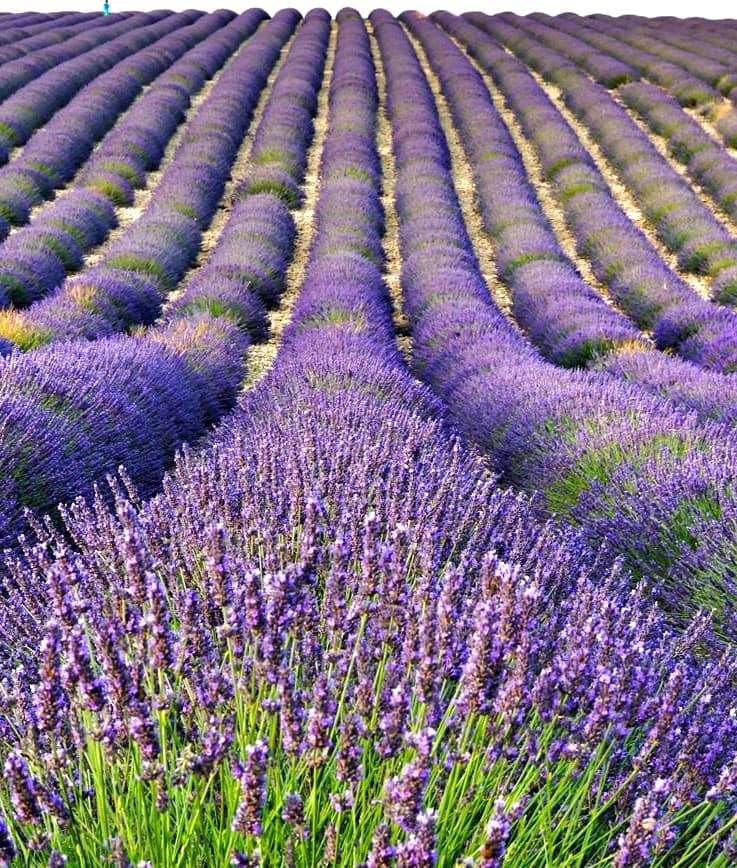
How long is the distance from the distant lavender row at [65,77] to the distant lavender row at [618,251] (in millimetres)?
7528

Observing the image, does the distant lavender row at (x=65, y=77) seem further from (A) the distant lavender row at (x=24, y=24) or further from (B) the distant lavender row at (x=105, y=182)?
(A) the distant lavender row at (x=24, y=24)

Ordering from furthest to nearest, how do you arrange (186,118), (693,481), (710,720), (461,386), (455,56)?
(455,56) < (186,118) < (461,386) < (693,481) < (710,720)

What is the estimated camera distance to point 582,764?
4.91 feet

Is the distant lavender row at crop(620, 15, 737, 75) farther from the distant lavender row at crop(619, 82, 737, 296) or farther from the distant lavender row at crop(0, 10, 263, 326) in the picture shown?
the distant lavender row at crop(0, 10, 263, 326)

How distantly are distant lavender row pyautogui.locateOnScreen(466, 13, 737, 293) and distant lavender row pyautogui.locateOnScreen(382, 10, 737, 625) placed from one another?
319 centimetres

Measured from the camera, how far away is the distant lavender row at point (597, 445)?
2996mm

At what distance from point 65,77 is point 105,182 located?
5.48 m

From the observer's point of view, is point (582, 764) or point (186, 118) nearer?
point (582, 764)

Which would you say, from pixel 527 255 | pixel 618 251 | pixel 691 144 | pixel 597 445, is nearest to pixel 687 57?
pixel 691 144

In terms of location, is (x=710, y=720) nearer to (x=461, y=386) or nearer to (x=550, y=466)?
(x=550, y=466)

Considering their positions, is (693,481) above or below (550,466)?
above

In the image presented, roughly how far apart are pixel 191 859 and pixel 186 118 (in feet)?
51.5

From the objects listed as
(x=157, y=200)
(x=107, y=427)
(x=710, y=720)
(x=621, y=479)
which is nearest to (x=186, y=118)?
(x=157, y=200)

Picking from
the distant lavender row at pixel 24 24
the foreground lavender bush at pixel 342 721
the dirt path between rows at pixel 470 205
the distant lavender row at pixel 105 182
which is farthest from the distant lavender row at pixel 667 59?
the foreground lavender bush at pixel 342 721
